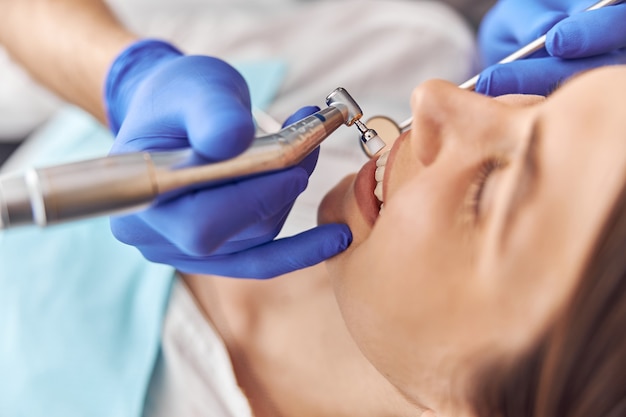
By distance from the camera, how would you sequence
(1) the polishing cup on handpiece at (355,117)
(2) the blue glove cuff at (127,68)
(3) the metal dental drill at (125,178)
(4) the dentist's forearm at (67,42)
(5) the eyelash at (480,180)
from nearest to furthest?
1. (3) the metal dental drill at (125,178)
2. (5) the eyelash at (480,180)
3. (1) the polishing cup on handpiece at (355,117)
4. (2) the blue glove cuff at (127,68)
5. (4) the dentist's forearm at (67,42)

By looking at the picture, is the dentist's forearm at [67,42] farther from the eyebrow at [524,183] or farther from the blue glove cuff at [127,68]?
the eyebrow at [524,183]

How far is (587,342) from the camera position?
0.58m

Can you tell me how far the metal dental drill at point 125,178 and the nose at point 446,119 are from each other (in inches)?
4.2

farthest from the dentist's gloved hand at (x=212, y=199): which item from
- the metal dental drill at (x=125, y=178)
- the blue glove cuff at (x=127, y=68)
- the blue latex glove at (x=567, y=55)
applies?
the blue latex glove at (x=567, y=55)

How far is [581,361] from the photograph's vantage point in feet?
1.95

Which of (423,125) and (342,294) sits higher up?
(423,125)

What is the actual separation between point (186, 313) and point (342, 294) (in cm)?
28

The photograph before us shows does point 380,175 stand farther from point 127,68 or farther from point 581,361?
point 127,68

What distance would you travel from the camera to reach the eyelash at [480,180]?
0.60m

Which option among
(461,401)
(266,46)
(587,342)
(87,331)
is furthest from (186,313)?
(266,46)

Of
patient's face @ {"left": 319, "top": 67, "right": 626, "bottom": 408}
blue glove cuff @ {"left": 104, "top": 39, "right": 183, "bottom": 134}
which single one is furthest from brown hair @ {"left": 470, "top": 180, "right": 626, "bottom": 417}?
blue glove cuff @ {"left": 104, "top": 39, "right": 183, "bottom": 134}

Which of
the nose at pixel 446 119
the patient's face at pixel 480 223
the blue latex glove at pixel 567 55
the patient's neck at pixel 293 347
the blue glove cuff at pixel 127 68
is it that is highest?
the blue glove cuff at pixel 127 68

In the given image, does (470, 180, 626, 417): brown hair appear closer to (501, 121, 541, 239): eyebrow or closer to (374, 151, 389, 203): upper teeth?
(501, 121, 541, 239): eyebrow

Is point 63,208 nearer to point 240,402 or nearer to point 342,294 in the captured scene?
point 342,294
